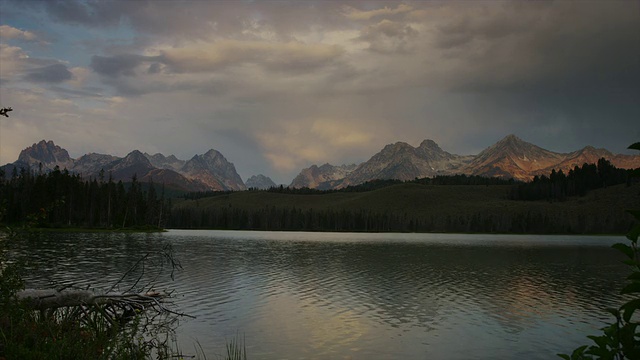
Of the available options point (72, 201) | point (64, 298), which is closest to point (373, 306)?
point (64, 298)

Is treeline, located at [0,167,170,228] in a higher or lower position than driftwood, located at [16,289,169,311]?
higher

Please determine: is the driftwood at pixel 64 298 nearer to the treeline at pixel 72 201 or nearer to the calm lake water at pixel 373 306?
the calm lake water at pixel 373 306

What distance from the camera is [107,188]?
604 ft

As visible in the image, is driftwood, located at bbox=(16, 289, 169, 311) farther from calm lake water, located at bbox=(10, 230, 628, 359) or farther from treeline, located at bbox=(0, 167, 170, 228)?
treeline, located at bbox=(0, 167, 170, 228)

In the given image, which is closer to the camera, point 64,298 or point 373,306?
point 64,298

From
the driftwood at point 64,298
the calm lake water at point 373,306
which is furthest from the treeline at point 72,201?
the driftwood at point 64,298

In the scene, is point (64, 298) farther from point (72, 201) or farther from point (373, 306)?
point (72, 201)

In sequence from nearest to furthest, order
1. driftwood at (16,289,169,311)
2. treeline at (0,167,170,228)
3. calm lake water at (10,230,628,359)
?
driftwood at (16,289,169,311)
calm lake water at (10,230,628,359)
treeline at (0,167,170,228)

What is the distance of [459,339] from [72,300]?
831 inches

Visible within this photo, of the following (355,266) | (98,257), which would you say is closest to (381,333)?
(355,266)

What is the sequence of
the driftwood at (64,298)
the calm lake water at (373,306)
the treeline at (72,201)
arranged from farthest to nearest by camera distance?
1. the treeline at (72,201)
2. the calm lake water at (373,306)
3. the driftwood at (64,298)

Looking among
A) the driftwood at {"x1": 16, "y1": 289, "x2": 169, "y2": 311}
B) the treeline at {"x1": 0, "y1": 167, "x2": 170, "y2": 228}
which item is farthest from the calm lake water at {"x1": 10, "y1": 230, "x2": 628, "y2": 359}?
the treeline at {"x1": 0, "y1": 167, "x2": 170, "y2": 228}

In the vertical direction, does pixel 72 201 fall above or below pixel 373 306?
above

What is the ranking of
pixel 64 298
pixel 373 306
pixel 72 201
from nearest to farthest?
pixel 64 298 → pixel 373 306 → pixel 72 201
